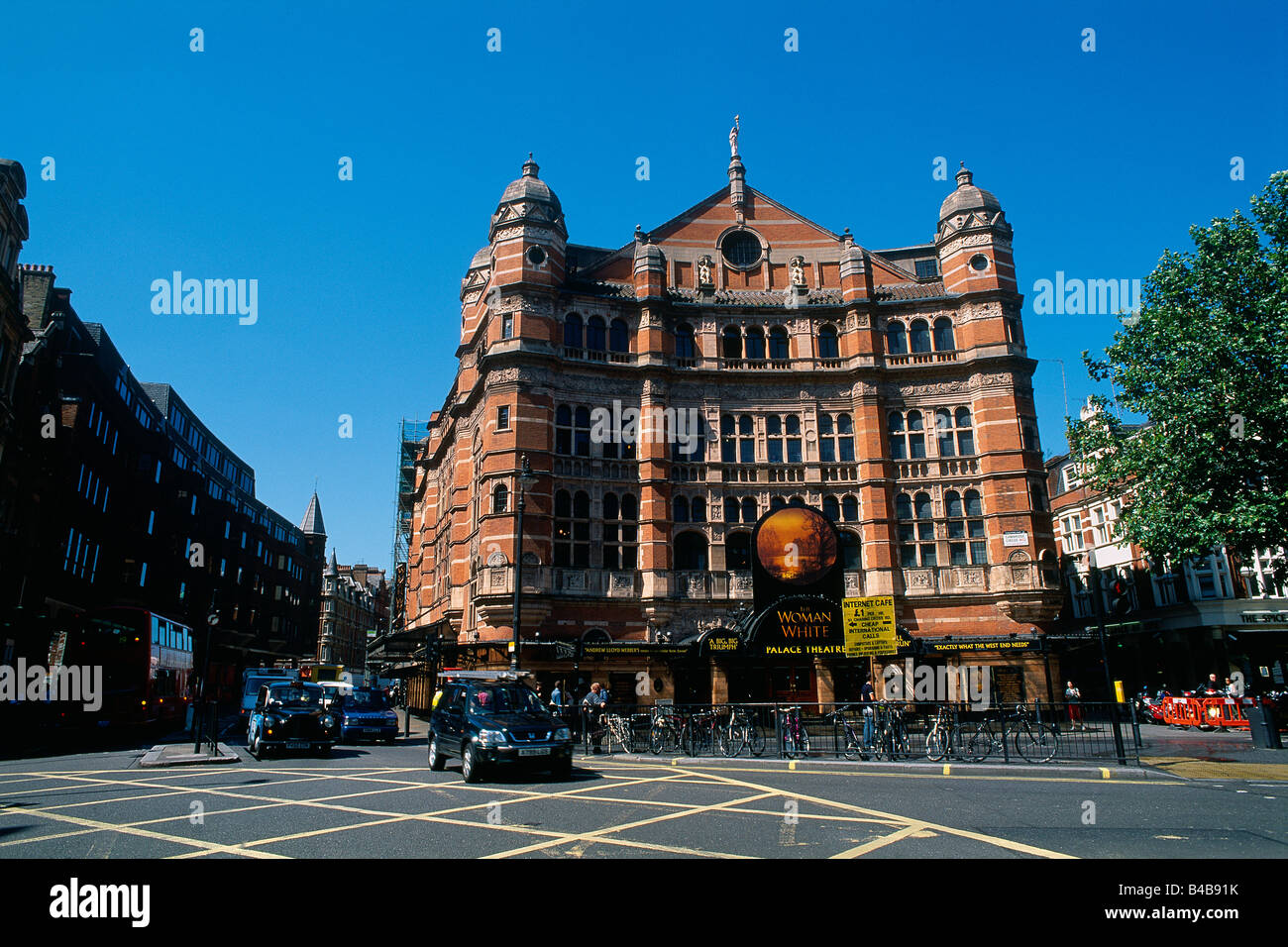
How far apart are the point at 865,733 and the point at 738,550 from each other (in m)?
15.5

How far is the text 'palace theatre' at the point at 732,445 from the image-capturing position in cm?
3111

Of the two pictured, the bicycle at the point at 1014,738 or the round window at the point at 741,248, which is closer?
the bicycle at the point at 1014,738

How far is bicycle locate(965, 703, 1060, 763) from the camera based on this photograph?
1691 cm

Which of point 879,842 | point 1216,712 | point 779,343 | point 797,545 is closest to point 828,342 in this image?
point 779,343

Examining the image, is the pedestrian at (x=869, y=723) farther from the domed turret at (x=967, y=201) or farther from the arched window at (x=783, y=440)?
the domed turret at (x=967, y=201)

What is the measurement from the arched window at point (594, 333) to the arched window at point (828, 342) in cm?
1020

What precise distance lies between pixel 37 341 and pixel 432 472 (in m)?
22.1

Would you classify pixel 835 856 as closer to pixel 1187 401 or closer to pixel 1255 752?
pixel 1255 752

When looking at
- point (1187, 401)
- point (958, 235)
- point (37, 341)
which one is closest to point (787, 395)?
point (958, 235)

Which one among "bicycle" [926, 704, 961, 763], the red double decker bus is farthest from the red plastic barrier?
the red double decker bus

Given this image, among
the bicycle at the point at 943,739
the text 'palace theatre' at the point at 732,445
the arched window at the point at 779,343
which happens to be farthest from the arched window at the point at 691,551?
the bicycle at the point at 943,739

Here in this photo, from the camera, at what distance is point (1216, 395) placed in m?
22.2

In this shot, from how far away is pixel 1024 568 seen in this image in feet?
104

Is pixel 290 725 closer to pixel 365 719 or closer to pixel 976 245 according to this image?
pixel 365 719
